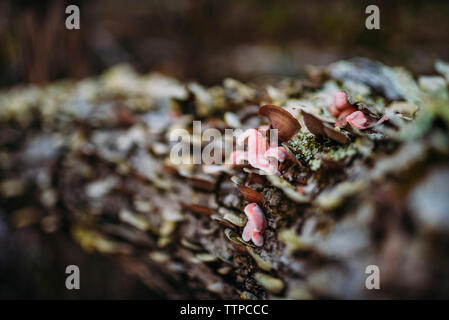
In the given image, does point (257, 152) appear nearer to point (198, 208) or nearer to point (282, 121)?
point (282, 121)

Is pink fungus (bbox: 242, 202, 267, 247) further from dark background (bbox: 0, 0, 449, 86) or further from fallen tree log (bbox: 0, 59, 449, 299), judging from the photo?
dark background (bbox: 0, 0, 449, 86)

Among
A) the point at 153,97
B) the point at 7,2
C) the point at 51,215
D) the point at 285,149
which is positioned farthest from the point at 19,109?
the point at 285,149

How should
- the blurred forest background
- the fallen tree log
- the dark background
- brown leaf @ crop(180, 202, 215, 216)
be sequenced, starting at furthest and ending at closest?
the dark background < the blurred forest background < brown leaf @ crop(180, 202, 215, 216) < the fallen tree log

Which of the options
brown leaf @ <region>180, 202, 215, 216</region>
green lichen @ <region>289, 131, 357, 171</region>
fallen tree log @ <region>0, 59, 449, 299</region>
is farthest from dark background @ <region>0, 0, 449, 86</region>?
green lichen @ <region>289, 131, 357, 171</region>

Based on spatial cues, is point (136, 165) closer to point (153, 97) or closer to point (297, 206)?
point (153, 97)

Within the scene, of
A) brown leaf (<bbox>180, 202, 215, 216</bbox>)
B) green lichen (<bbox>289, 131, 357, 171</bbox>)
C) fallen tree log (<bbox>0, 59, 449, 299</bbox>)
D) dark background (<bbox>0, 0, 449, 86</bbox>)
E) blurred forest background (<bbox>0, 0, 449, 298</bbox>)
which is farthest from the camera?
dark background (<bbox>0, 0, 449, 86</bbox>)

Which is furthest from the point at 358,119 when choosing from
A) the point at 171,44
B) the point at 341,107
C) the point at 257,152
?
the point at 171,44

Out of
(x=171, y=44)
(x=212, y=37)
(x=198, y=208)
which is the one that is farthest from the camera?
(x=171, y=44)
